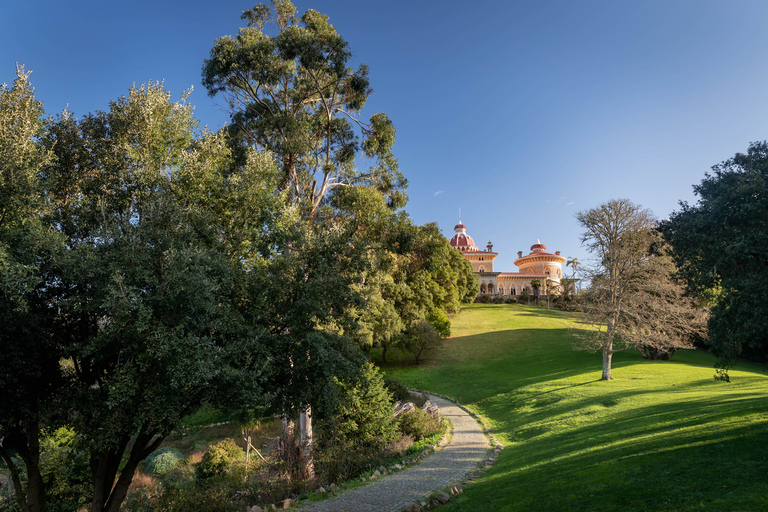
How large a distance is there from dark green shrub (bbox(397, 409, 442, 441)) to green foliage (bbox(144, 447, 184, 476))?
1213cm

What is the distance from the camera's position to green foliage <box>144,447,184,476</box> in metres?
20.0

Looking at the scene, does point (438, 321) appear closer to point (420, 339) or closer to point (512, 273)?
point (420, 339)

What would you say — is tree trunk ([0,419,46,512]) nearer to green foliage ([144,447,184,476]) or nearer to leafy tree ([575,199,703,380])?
green foliage ([144,447,184,476])

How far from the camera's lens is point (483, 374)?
35.8m

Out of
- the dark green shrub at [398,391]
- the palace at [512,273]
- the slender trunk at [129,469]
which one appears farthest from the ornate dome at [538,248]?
the slender trunk at [129,469]

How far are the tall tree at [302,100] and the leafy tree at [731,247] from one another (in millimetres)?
13022

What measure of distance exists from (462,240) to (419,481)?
83568 millimetres

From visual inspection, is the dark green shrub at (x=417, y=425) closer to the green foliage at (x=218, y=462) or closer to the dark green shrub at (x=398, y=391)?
the dark green shrub at (x=398, y=391)

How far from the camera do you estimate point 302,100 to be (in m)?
20.0

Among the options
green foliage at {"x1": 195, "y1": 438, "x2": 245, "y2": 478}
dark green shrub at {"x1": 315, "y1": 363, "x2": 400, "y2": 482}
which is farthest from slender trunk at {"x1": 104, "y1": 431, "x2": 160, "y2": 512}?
green foliage at {"x1": 195, "y1": 438, "x2": 245, "y2": 478}

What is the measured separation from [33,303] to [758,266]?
715 inches

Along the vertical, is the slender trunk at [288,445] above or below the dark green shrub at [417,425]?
above

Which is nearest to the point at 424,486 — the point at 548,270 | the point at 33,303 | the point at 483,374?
the point at 33,303

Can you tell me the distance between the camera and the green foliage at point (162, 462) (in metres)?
20.0
